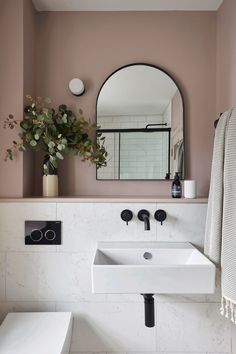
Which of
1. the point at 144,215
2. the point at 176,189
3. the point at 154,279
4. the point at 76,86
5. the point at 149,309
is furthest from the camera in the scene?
the point at 76,86

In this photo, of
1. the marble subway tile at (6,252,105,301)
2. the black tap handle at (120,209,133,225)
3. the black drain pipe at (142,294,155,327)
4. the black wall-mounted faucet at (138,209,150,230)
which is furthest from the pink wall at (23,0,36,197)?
the black drain pipe at (142,294,155,327)

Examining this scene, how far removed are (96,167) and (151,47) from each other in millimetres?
927

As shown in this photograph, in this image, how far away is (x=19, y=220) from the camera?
5.44 ft

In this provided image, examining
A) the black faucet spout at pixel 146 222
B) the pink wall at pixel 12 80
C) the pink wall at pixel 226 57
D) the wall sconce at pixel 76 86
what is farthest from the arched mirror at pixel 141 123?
the pink wall at pixel 12 80

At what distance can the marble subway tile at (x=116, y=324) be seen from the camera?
1.67 meters

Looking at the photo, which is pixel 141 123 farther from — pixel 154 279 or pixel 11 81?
pixel 154 279

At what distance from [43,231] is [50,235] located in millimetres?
49

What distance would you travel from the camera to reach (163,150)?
→ 6.22ft

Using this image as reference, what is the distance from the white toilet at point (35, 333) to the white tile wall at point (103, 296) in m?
0.09

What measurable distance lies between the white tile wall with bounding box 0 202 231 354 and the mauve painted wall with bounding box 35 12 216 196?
0.28 meters

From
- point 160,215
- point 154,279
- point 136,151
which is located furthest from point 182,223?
point 136,151

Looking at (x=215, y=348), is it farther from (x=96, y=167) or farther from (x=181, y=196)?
(x=96, y=167)

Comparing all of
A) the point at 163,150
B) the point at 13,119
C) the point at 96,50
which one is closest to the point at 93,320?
the point at 163,150

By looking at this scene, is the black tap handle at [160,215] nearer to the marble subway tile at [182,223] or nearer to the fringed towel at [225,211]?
the marble subway tile at [182,223]
